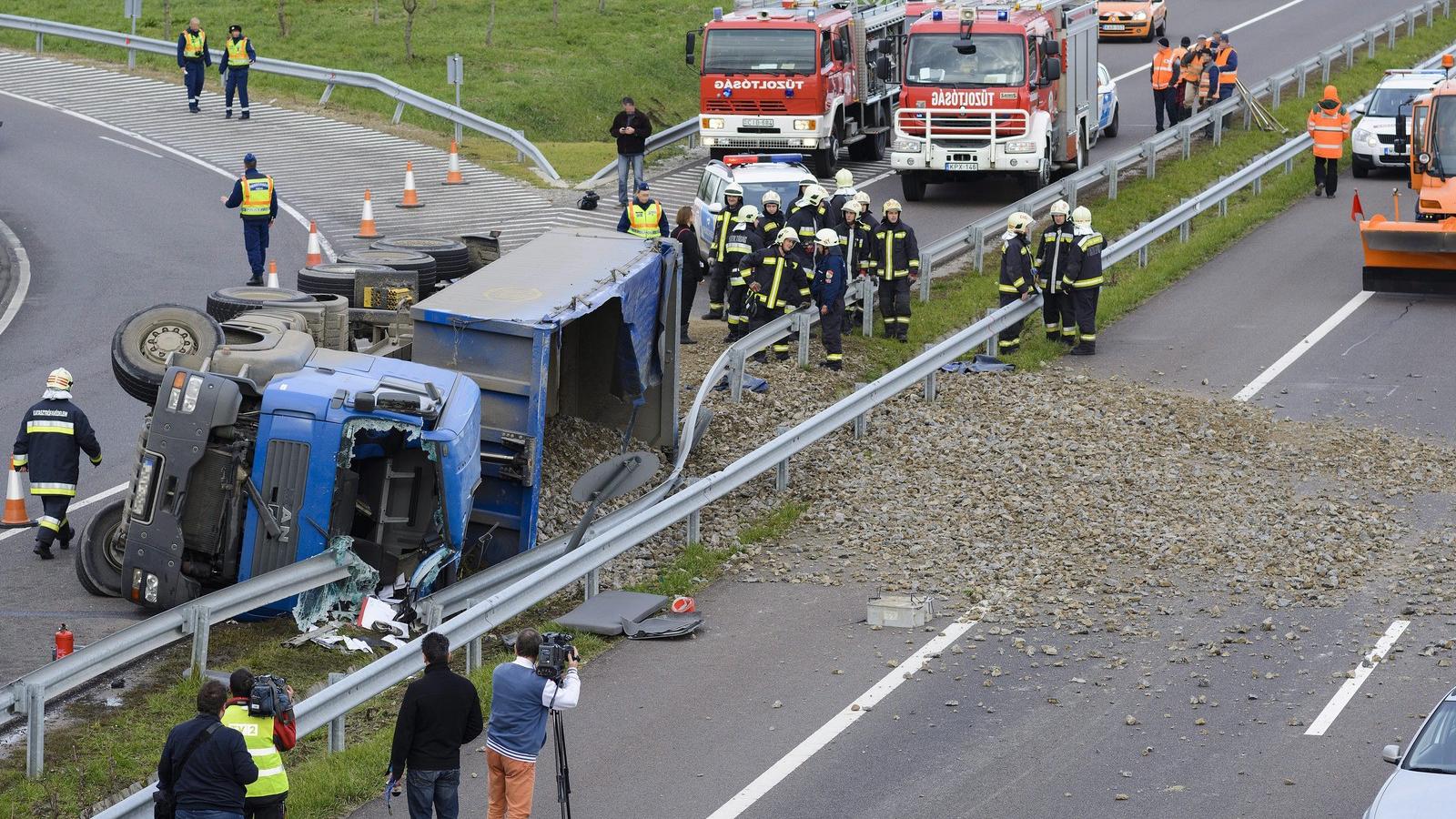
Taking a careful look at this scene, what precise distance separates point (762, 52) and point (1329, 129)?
8.22 m

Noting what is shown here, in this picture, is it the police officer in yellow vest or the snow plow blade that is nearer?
the snow plow blade

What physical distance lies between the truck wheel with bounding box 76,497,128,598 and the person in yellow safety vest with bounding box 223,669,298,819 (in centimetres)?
486

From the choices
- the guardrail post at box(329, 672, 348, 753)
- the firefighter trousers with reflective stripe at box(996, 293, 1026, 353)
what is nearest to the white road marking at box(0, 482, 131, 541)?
the guardrail post at box(329, 672, 348, 753)

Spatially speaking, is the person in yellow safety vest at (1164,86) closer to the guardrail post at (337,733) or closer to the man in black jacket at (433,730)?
the guardrail post at (337,733)

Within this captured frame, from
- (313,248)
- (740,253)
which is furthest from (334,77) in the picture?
(740,253)

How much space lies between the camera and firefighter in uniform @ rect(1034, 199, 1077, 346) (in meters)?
19.5

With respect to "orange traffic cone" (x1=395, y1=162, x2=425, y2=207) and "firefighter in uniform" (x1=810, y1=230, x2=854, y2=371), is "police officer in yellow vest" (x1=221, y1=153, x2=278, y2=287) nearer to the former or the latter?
"orange traffic cone" (x1=395, y1=162, x2=425, y2=207)

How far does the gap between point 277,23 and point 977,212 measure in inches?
725

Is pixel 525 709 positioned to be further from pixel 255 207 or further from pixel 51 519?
pixel 255 207

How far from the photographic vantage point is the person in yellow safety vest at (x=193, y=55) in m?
30.7

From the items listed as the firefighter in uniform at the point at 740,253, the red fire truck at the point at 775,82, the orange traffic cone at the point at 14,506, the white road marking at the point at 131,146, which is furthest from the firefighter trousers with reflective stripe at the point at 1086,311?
the white road marking at the point at 131,146

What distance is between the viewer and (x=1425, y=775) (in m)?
9.03

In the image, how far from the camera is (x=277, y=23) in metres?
38.7

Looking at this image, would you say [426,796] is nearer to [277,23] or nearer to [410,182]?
[410,182]
